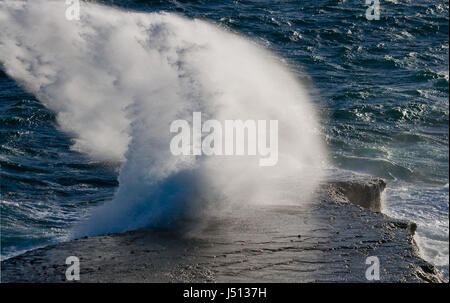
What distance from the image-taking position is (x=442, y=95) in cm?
1848

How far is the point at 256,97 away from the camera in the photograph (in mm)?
15328

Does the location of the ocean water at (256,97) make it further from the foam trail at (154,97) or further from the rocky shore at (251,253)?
the rocky shore at (251,253)

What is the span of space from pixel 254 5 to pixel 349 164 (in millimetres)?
11656

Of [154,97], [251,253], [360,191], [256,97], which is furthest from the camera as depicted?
[256,97]

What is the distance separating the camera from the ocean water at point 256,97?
472 inches

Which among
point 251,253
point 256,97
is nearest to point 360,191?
point 251,253

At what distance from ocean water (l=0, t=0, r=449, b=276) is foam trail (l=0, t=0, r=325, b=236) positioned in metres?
0.06

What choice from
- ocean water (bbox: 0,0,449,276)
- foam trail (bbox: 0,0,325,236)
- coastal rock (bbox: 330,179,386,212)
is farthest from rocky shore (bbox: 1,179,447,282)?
coastal rock (bbox: 330,179,386,212)

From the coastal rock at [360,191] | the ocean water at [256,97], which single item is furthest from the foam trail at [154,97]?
the coastal rock at [360,191]

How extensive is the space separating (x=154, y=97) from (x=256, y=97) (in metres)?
4.23

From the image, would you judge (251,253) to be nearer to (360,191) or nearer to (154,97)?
(360,191)

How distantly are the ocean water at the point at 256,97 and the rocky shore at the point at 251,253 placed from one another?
3.54 feet

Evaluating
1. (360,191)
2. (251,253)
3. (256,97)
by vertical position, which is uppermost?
(256,97)
